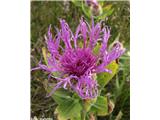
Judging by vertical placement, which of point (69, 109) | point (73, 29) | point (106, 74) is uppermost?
point (73, 29)

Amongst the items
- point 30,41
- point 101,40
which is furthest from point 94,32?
point 30,41

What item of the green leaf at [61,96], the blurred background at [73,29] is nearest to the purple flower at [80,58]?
the green leaf at [61,96]

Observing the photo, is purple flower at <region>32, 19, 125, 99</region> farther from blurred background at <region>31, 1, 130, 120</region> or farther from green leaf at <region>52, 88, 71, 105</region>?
blurred background at <region>31, 1, 130, 120</region>

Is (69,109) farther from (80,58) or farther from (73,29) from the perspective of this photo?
(73,29)

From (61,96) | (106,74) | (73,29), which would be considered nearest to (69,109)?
(61,96)

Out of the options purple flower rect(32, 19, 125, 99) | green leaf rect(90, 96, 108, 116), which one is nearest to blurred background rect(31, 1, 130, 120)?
green leaf rect(90, 96, 108, 116)

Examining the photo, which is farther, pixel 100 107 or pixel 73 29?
pixel 73 29

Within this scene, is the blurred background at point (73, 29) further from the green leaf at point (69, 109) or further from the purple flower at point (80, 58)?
the purple flower at point (80, 58)
